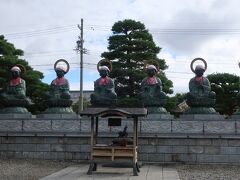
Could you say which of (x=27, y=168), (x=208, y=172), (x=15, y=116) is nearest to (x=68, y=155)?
(x=27, y=168)

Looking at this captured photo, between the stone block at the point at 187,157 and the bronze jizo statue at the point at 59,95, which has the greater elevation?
the bronze jizo statue at the point at 59,95

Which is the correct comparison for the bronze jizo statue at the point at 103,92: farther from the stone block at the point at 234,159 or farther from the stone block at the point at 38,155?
the stone block at the point at 234,159

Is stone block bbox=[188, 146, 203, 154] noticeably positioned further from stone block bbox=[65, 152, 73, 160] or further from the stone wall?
stone block bbox=[65, 152, 73, 160]

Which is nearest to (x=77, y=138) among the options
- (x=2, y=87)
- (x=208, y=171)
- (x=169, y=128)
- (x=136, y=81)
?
(x=169, y=128)

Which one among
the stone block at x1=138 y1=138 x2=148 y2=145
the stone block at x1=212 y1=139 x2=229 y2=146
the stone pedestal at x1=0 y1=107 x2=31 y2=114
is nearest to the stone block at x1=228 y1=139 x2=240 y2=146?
the stone block at x1=212 y1=139 x2=229 y2=146

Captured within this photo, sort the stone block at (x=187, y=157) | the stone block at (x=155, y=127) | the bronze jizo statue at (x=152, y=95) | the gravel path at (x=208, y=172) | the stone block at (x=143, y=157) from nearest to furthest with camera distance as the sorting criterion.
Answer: the gravel path at (x=208, y=172), the stone block at (x=187, y=157), the stone block at (x=143, y=157), the stone block at (x=155, y=127), the bronze jizo statue at (x=152, y=95)

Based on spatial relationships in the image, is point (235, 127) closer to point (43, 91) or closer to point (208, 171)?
point (208, 171)

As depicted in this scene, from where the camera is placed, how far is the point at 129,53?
29.1m

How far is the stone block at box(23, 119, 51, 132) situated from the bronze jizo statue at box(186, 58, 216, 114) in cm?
548

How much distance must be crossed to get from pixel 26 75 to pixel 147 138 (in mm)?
13501

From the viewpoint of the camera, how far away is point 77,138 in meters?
15.8

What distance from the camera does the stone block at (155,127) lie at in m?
15.7

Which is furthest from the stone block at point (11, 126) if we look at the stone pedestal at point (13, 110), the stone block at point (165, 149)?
the stone block at point (165, 149)

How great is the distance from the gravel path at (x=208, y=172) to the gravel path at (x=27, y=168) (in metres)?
3.97
